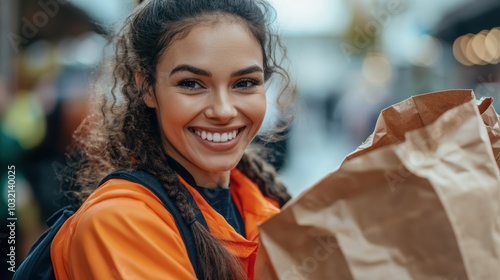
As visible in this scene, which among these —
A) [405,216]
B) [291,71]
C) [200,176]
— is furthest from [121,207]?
[291,71]

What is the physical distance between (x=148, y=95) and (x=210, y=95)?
276 mm

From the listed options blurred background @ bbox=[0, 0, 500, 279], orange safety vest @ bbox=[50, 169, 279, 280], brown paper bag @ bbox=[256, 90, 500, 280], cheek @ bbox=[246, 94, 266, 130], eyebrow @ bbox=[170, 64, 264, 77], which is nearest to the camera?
brown paper bag @ bbox=[256, 90, 500, 280]

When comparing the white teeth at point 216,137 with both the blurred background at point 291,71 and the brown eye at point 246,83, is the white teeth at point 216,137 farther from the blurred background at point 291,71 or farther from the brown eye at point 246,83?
the blurred background at point 291,71

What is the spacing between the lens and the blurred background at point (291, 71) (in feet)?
14.9

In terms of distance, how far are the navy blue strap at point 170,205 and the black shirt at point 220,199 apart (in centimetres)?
20

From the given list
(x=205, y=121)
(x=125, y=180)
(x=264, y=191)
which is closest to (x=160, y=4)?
(x=205, y=121)

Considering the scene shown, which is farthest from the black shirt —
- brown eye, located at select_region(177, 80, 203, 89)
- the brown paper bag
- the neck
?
the brown paper bag

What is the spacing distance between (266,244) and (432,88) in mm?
13746

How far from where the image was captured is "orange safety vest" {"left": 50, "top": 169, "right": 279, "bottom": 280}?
5.53ft

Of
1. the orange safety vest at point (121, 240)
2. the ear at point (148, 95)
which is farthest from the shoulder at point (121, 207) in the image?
the ear at point (148, 95)

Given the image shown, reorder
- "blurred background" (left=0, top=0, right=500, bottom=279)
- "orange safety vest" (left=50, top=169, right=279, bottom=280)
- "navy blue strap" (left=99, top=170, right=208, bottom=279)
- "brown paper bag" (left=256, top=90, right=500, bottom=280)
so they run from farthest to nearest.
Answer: "blurred background" (left=0, top=0, right=500, bottom=279) < "navy blue strap" (left=99, top=170, right=208, bottom=279) < "orange safety vest" (left=50, top=169, right=279, bottom=280) < "brown paper bag" (left=256, top=90, right=500, bottom=280)

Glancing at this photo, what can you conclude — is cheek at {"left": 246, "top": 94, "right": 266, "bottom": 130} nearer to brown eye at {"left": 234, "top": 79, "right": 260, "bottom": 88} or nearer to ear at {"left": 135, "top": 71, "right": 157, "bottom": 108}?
brown eye at {"left": 234, "top": 79, "right": 260, "bottom": 88}

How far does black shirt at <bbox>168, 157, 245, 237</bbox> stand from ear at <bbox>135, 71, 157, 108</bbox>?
199mm

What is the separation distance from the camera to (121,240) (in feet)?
5.62
